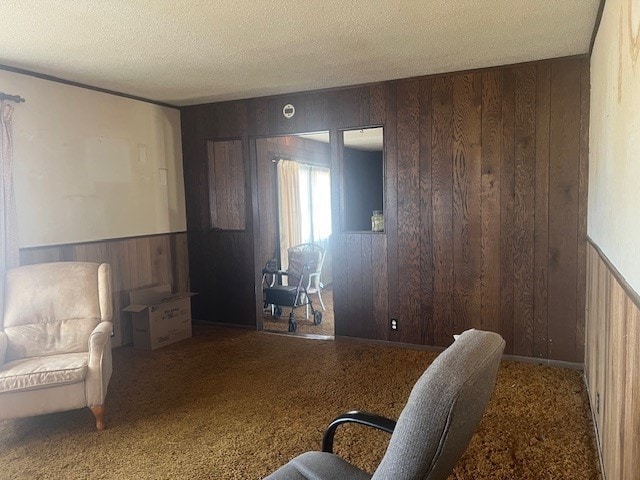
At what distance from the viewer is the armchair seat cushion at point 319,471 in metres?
1.57

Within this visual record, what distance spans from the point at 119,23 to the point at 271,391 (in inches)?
103

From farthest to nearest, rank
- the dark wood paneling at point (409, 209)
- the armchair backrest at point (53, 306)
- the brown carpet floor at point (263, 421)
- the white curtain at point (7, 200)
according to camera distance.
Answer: the dark wood paneling at point (409, 209)
the white curtain at point (7, 200)
the armchair backrest at point (53, 306)
the brown carpet floor at point (263, 421)

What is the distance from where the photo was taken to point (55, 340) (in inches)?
128

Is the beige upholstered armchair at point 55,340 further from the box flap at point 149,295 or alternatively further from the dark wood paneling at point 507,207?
the dark wood paneling at point 507,207

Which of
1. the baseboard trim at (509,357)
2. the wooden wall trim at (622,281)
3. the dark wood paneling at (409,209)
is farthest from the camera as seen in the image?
the dark wood paneling at (409,209)

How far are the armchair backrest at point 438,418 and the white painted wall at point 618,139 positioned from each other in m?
0.75

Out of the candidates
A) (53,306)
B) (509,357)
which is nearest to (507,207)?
(509,357)

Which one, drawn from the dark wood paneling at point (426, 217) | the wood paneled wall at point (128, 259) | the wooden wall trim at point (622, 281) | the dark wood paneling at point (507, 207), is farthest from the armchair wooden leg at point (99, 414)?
the dark wood paneling at point (507, 207)

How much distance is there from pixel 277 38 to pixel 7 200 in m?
2.35

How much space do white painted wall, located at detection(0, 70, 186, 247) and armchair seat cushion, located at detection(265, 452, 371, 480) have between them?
10.3 feet

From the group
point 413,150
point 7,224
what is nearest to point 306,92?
point 413,150

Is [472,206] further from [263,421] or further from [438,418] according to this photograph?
[438,418]

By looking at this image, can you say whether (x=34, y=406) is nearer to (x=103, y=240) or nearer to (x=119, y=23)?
(x=103, y=240)

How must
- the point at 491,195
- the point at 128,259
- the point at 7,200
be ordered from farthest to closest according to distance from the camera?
1. the point at 128,259
2. the point at 491,195
3. the point at 7,200
